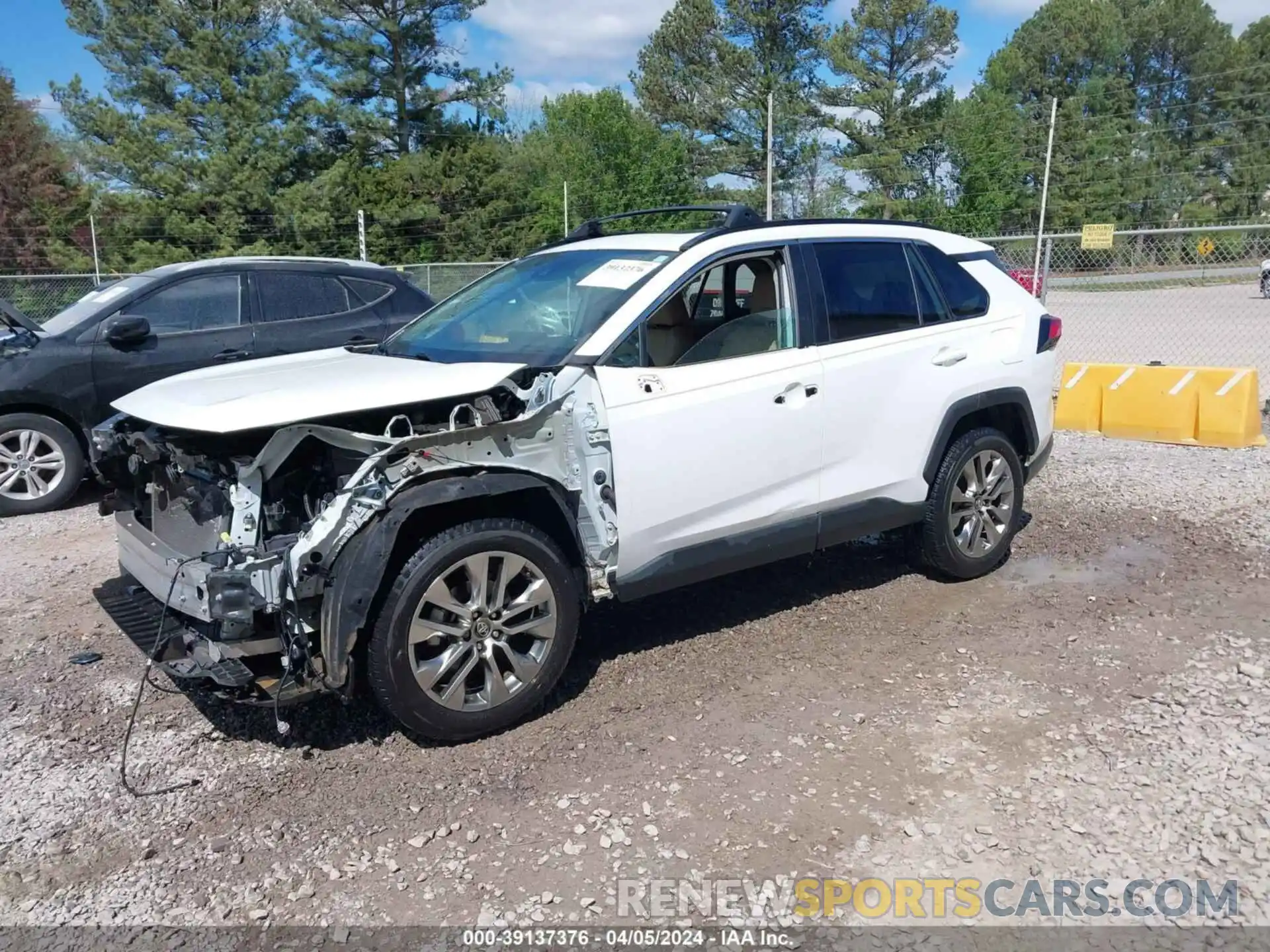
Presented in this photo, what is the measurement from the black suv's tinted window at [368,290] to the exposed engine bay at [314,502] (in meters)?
4.21

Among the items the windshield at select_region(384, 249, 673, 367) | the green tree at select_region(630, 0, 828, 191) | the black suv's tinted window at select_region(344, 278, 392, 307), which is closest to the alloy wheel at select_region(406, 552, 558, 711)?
the windshield at select_region(384, 249, 673, 367)

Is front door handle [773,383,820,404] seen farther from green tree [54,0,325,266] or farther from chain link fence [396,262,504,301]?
green tree [54,0,325,266]

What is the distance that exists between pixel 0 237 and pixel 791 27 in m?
31.1

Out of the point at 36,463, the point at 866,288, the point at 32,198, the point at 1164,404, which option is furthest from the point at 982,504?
the point at 32,198

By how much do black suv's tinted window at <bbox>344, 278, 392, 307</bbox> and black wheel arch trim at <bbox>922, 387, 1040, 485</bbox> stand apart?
5004mm

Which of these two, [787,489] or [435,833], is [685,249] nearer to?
[787,489]

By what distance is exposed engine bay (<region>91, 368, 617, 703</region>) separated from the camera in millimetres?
3510

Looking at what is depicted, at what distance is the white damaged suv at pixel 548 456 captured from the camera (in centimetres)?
361

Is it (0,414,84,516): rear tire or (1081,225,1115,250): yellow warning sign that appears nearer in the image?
(0,414,84,516): rear tire

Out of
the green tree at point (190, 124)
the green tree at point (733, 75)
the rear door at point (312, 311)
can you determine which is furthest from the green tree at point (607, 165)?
the rear door at point (312, 311)

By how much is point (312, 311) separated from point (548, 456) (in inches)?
193

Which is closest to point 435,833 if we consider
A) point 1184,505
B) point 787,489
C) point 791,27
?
point 787,489

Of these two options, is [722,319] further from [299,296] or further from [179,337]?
[179,337]

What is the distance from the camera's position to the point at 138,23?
108 ft
